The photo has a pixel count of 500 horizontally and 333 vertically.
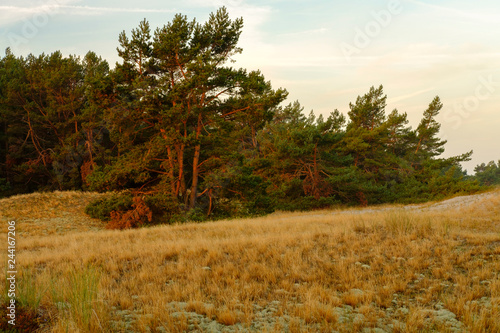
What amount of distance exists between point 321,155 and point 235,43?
46.5 ft

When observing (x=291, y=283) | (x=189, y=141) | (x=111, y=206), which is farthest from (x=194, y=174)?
(x=291, y=283)

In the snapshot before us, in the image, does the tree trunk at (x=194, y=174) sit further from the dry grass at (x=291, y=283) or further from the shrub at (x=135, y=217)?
the dry grass at (x=291, y=283)

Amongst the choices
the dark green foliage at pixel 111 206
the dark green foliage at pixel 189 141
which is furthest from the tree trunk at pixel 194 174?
the dark green foliage at pixel 111 206

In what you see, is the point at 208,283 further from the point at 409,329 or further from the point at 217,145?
the point at 217,145

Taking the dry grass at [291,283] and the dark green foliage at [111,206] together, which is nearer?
the dry grass at [291,283]

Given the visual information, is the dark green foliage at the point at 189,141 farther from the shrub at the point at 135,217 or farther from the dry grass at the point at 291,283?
the dry grass at the point at 291,283

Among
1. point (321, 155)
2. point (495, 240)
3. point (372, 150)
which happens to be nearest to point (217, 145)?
point (321, 155)

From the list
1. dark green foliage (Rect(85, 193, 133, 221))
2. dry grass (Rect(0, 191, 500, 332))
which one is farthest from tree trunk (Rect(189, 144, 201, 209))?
dry grass (Rect(0, 191, 500, 332))

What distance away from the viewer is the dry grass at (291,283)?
397 cm

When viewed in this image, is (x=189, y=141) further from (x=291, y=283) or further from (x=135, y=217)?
(x=291, y=283)

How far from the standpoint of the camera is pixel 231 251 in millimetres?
7594

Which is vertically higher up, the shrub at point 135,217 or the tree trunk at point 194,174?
the tree trunk at point 194,174

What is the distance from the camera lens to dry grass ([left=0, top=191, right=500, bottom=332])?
3971mm

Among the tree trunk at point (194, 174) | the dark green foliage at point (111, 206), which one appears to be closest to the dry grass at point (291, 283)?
the dark green foliage at point (111, 206)
